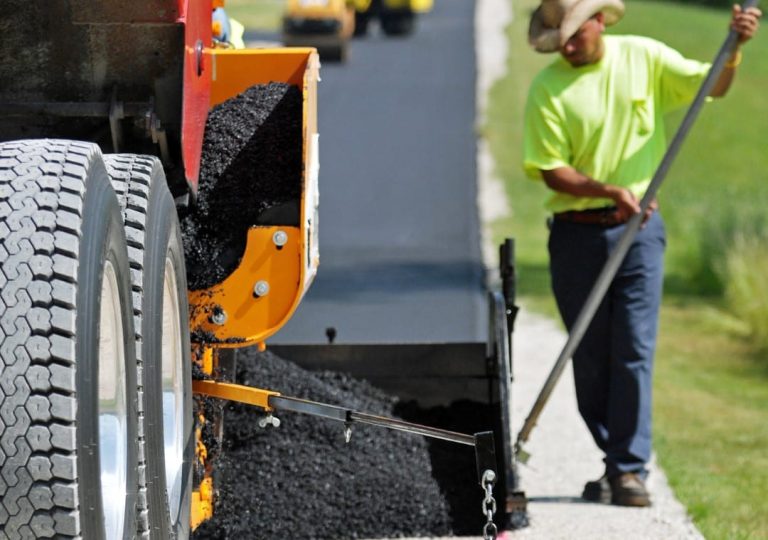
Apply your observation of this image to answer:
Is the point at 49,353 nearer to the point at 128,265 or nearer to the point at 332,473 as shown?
the point at 128,265

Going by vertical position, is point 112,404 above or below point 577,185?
below

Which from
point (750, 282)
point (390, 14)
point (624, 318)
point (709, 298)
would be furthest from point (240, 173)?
point (390, 14)

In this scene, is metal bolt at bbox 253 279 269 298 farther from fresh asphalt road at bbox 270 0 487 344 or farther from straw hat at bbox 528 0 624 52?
fresh asphalt road at bbox 270 0 487 344

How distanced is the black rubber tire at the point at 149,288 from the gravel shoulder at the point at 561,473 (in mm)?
2485

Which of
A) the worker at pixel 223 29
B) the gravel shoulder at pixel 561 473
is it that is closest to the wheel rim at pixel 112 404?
the worker at pixel 223 29

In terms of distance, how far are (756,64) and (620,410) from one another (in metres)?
27.1

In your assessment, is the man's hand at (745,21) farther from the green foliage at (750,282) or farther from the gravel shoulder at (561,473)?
the green foliage at (750,282)

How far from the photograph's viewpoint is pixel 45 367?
2605mm

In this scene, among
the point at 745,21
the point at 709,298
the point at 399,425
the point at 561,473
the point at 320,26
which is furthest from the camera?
the point at 320,26

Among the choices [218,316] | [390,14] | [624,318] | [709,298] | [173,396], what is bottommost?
[709,298]

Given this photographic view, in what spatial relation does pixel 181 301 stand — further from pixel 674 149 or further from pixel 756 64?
pixel 756 64

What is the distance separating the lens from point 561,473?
678 cm

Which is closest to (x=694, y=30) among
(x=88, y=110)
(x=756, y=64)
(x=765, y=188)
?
(x=756, y=64)

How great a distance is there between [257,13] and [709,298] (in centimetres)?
3241
